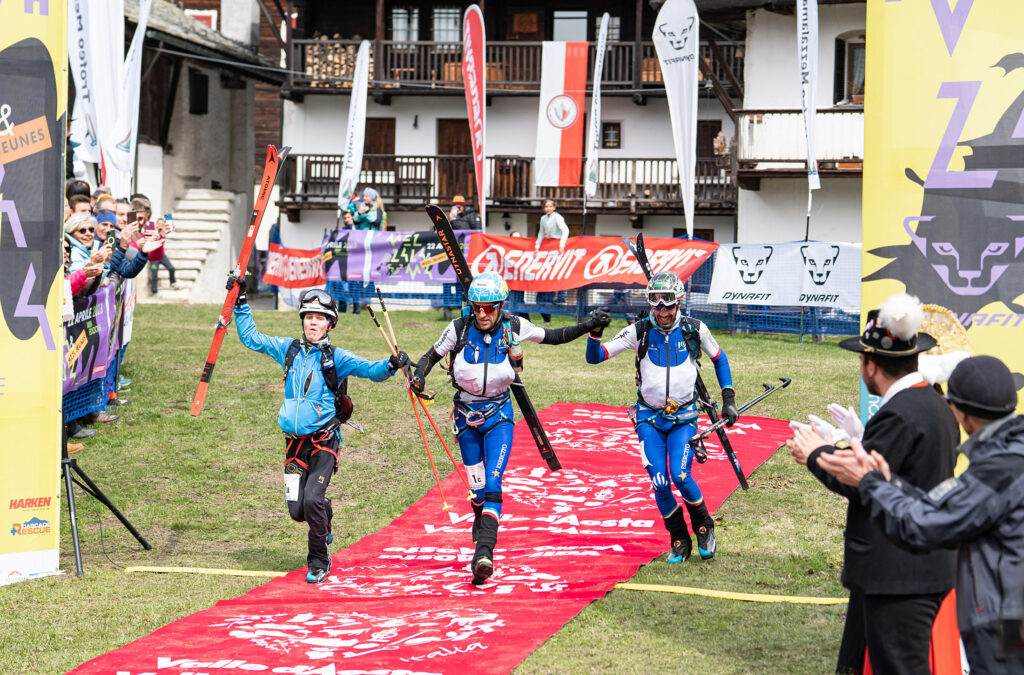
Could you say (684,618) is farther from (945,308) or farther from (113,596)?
(113,596)

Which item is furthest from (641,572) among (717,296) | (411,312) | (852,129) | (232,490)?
(852,129)

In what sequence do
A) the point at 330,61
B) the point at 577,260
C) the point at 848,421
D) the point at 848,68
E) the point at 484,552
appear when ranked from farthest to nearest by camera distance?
the point at 330,61, the point at 848,68, the point at 577,260, the point at 484,552, the point at 848,421

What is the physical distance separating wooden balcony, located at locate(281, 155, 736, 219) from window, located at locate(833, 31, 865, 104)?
3237 millimetres

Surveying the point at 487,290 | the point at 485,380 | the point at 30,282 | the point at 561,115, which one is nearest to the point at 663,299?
the point at 487,290

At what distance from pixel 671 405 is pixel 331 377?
2.53m

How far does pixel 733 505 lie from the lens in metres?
9.93

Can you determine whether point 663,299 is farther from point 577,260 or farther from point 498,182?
point 498,182

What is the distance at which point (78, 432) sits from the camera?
38.0ft

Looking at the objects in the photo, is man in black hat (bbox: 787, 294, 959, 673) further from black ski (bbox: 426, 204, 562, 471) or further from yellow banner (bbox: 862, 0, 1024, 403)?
black ski (bbox: 426, 204, 562, 471)

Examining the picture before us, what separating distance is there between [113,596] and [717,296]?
12.6 meters

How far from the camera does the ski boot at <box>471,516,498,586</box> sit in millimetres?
7750

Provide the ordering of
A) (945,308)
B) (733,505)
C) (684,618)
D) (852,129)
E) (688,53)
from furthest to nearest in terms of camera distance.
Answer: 1. (852,129)
2. (688,53)
3. (733,505)
4. (684,618)
5. (945,308)

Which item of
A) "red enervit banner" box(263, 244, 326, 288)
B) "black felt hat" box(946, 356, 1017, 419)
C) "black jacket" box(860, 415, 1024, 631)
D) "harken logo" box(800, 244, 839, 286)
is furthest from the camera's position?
"red enervit banner" box(263, 244, 326, 288)

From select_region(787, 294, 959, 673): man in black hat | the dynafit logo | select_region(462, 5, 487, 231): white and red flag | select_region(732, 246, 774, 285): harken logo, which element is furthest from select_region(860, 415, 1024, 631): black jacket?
select_region(462, 5, 487, 231): white and red flag
